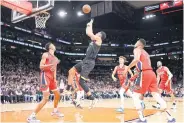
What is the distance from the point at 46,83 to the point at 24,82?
17527mm

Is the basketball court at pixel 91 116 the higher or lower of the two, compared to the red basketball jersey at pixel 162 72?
lower

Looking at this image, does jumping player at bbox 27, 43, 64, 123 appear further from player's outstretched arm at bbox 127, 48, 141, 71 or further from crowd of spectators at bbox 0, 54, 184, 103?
crowd of spectators at bbox 0, 54, 184, 103

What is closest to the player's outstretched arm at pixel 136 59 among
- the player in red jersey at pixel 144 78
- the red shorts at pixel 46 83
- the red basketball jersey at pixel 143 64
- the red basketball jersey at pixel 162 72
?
the player in red jersey at pixel 144 78

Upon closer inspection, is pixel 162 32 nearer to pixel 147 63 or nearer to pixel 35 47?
pixel 35 47

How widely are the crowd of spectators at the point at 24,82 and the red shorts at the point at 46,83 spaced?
11527 mm

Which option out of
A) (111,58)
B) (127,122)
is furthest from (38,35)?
(127,122)

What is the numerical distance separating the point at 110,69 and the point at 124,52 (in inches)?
146

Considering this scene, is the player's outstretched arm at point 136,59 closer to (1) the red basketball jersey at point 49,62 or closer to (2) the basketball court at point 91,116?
(2) the basketball court at point 91,116

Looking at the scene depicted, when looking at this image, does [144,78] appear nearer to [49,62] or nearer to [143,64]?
[143,64]

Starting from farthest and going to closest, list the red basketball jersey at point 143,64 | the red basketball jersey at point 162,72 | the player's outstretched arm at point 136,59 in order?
1. the red basketball jersey at point 162,72
2. the red basketball jersey at point 143,64
3. the player's outstretched arm at point 136,59

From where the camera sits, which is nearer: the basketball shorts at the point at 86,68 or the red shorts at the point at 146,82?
the red shorts at the point at 146,82

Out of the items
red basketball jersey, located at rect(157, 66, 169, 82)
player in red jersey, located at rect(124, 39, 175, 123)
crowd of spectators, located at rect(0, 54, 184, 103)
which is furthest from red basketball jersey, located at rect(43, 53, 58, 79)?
crowd of spectators, located at rect(0, 54, 184, 103)

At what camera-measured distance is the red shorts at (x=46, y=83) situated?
7188mm

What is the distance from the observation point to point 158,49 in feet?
136
